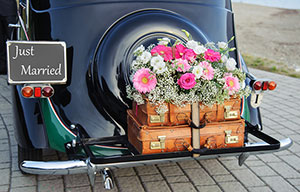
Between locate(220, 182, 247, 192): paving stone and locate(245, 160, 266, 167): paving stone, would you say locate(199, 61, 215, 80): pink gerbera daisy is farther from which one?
locate(245, 160, 266, 167): paving stone

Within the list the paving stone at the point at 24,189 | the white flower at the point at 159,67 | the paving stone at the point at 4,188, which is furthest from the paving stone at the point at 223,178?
the paving stone at the point at 4,188

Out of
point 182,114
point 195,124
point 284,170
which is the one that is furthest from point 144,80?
point 284,170

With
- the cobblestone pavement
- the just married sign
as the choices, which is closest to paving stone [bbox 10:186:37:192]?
the cobblestone pavement

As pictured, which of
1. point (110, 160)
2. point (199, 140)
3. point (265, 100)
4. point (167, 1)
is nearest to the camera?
point (110, 160)

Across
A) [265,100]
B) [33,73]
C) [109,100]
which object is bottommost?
[265,100]

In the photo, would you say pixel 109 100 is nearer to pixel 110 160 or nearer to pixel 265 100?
pixel 110 160

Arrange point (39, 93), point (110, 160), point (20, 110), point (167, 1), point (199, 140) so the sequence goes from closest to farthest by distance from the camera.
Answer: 1. point (110, 160)
2. point (199, 140)
3. point (39, 93)
4. point (20, 110)
5. point (167, 1)

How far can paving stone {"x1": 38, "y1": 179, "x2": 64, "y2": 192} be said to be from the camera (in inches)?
121

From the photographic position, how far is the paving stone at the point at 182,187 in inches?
123

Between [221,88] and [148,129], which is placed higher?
[221,88]

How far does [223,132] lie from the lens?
8.71ft

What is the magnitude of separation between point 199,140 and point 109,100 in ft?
2.66

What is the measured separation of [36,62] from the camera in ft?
8.79

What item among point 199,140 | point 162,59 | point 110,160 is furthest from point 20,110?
point 199,140
